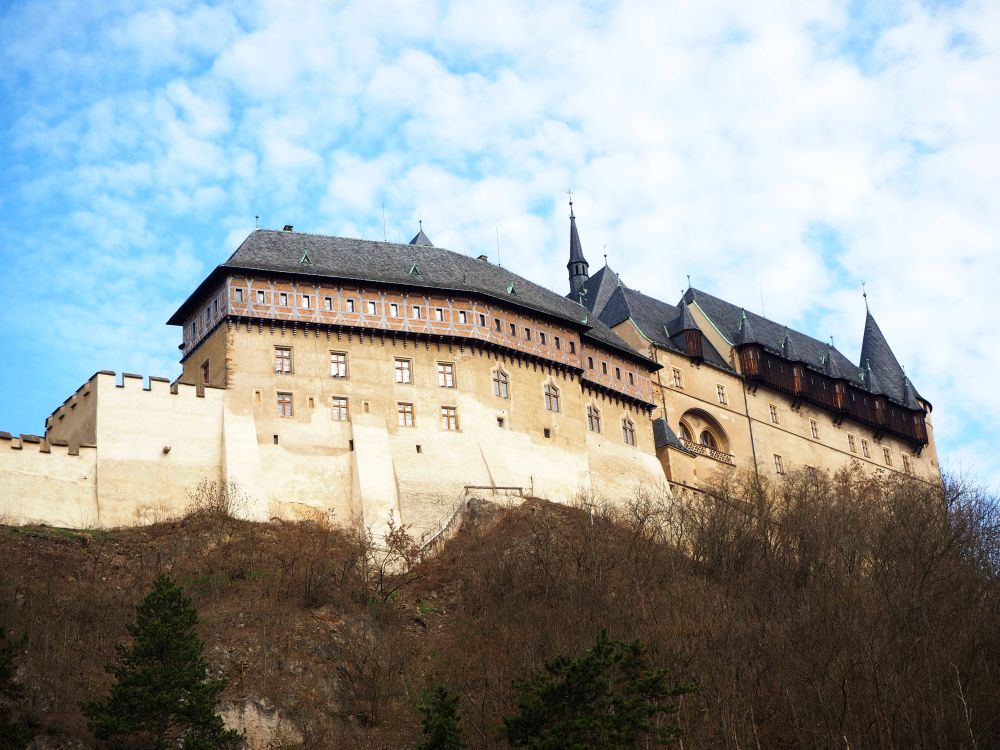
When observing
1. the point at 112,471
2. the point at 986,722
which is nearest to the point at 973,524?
the point at 986,722

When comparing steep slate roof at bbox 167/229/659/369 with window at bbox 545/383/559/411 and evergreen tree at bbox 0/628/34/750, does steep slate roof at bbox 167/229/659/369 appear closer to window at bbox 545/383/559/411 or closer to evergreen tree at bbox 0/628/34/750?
window at bbox 545/383/559/411

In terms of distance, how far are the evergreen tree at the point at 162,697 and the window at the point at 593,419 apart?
27.2 m

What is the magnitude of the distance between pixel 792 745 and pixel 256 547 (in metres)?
17.9

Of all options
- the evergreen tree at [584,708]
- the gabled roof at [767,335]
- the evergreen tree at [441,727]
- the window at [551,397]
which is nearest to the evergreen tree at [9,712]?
the evergreen tree at [441,727]

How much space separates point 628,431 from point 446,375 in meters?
9.96

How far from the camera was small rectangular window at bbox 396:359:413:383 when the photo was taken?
Answer: 5503 cm

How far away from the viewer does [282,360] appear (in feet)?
175

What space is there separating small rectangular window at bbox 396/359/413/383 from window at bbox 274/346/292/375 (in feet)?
13.4

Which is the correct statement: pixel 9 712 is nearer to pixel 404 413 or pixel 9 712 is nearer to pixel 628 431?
pixel 404 413

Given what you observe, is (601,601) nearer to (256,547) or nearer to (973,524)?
(256,547)

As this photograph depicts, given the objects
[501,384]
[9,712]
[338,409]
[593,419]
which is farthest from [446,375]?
[9,712]

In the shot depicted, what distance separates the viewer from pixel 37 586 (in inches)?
1652

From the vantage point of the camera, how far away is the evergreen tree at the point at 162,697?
33.9 meters

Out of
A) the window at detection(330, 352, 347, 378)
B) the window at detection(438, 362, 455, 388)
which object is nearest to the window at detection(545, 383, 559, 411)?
the window at detection(438, 362, 455, 388)
